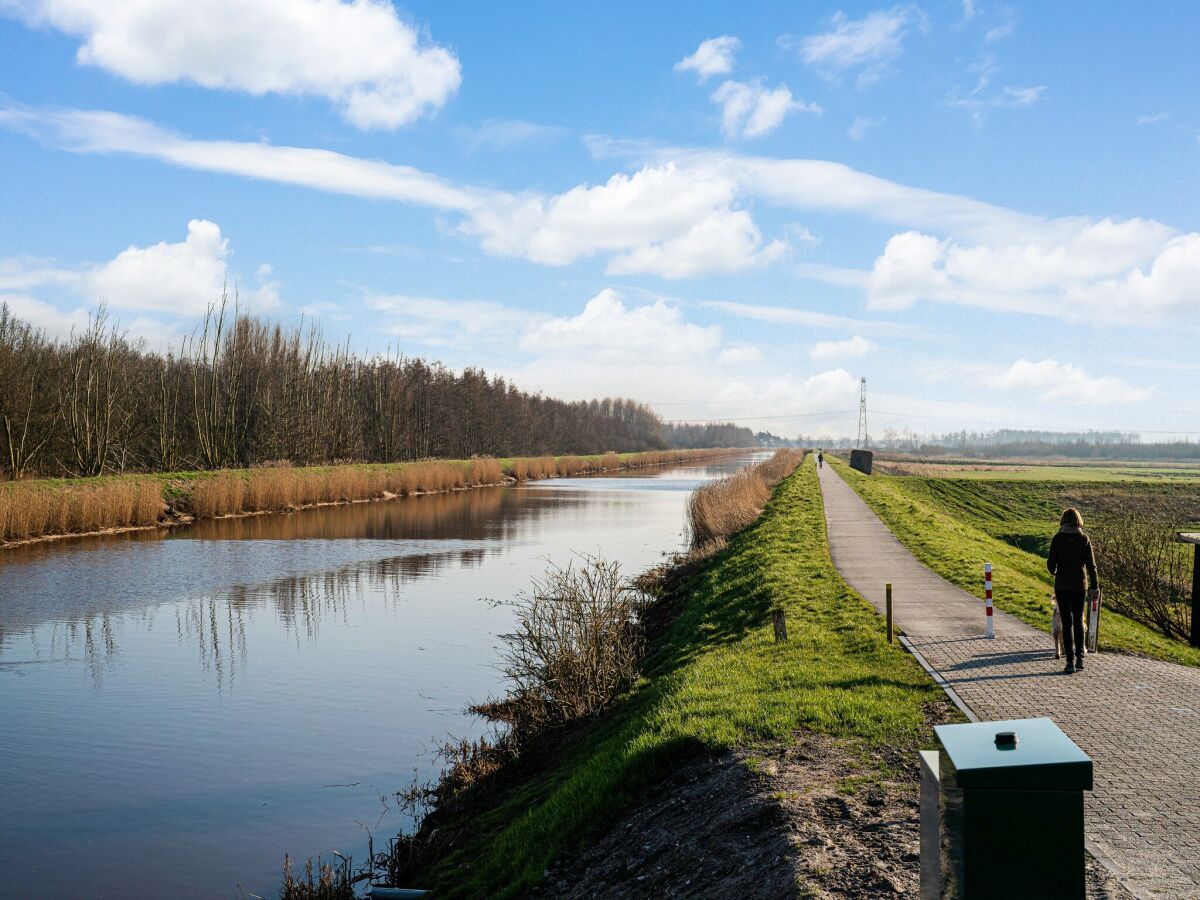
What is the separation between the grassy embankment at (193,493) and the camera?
29469 millimetres

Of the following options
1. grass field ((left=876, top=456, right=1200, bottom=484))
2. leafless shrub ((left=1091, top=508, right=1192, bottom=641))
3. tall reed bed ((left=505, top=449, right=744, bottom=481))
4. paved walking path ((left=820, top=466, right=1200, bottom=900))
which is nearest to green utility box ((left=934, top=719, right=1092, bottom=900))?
paved walking path ((left=820, top=466, right=1200, bottom=900))

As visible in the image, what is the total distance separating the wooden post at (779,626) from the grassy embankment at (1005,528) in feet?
11.7

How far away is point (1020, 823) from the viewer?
2930 millimetres

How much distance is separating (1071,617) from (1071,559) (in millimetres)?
631

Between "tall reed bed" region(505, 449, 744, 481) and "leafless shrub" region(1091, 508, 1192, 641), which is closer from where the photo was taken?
"leafless shrub" region(1091, 508, 1192, 641)

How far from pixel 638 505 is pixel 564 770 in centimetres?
3978

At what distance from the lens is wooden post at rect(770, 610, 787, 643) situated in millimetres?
12344

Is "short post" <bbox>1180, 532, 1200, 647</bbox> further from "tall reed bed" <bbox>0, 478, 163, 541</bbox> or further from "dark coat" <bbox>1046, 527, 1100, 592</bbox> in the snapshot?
"tall reed bed" <bbox>0, 478, 163, 541</bbox>

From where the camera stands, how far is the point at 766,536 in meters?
24.0

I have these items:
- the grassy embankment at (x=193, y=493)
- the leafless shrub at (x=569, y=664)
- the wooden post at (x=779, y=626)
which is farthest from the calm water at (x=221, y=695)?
the wooden post at (x=779, y=626)

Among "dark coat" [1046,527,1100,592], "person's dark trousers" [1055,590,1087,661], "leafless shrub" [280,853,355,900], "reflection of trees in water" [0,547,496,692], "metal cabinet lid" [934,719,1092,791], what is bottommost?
"leafless shrub" [280,853,355,900]

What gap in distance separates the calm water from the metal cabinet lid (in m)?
7.12

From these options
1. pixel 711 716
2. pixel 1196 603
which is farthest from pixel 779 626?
pixel 1196 603

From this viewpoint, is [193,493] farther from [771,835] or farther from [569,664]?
[771,835]
